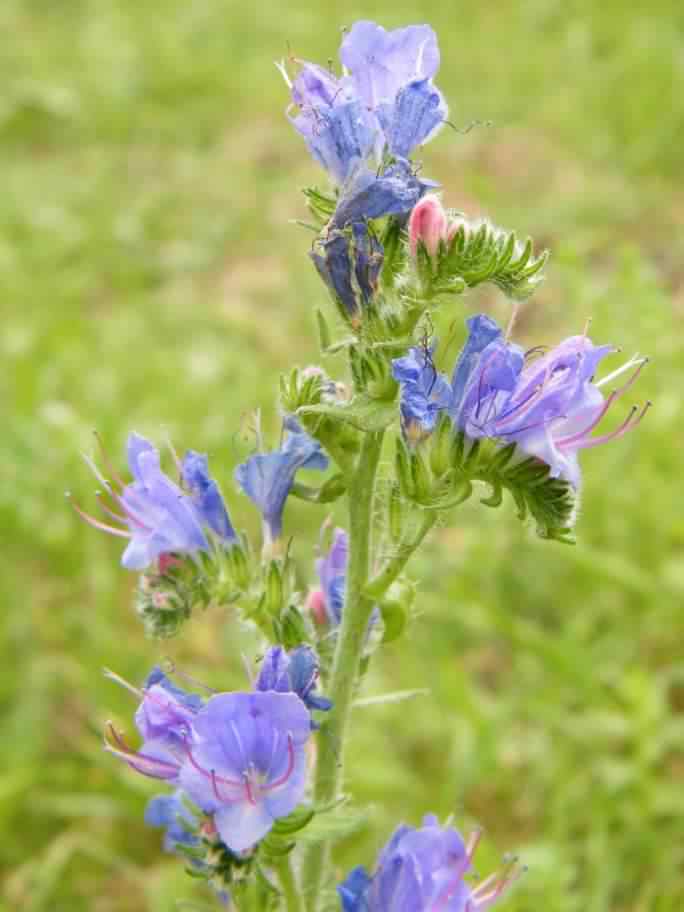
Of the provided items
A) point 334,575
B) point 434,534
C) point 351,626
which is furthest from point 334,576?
point 434,534

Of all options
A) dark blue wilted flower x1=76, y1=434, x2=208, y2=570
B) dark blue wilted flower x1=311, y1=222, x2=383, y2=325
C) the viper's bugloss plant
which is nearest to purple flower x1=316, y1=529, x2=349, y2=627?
the viper's bugloss plant

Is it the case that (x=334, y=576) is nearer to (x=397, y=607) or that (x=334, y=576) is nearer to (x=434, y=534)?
(x=397, y=607)

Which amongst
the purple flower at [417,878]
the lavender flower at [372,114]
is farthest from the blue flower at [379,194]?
the purple flower at [417,878]

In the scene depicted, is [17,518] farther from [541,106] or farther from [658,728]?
[541,106]

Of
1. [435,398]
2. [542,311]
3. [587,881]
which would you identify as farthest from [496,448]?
[542,311]

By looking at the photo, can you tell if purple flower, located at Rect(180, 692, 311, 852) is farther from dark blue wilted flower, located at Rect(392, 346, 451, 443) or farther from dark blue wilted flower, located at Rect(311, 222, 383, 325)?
dark blue wilted flower, located at Rect(311, 222, 383, 325)

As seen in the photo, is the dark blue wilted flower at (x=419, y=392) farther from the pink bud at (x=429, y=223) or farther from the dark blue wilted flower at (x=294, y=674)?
the dark blue wilted flower at (x=294, y=674)
